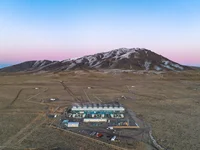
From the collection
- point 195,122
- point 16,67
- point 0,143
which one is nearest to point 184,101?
point 195,122

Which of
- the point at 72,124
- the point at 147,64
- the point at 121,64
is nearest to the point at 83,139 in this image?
the point at 72,124

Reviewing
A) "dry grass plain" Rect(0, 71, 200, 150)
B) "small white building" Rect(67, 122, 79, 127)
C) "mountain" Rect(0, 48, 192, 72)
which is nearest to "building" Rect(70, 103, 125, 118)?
"dry grass plain" Rect(0, 71, 200, 150)

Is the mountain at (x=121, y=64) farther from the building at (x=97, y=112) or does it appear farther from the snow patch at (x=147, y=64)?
the building at (x=97, y=112)

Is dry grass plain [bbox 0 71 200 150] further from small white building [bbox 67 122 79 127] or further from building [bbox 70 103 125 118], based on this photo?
building [bbox 70 103 125 118]

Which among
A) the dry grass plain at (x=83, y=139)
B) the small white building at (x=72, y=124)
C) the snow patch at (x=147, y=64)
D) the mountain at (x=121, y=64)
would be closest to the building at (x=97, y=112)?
the dry grass plain at (x=83, y=139)

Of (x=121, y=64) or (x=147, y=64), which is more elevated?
(x=121, y=64)

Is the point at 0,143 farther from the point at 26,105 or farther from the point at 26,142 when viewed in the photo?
the point at 26,105

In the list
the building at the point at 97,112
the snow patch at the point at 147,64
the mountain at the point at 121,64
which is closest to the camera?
the building at the point at 97,112

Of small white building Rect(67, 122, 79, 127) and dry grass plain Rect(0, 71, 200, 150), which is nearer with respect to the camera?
dry grass plain Rect(0, 71, 200, 150)

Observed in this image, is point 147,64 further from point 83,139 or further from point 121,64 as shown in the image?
point 83,139

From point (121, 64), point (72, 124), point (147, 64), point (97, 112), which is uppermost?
point (121, 64)

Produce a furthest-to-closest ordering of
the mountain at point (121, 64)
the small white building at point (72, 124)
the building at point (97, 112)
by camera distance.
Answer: the mountain at point (121, 64), the building at point (97, 112), the small white building at point (72, 124)
